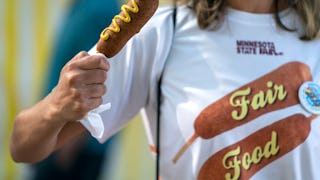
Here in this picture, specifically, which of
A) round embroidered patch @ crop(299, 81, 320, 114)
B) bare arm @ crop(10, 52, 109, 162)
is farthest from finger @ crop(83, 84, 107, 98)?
round embroidered patch @ crop(299, 81, 320, 114)

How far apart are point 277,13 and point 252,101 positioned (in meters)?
0.27

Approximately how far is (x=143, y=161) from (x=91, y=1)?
1038 mm

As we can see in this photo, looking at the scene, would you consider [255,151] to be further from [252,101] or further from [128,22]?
[128,22]

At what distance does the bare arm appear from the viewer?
1.28 metres

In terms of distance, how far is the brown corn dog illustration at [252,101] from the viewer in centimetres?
153

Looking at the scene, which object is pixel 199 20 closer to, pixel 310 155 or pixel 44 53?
pixel 310 155

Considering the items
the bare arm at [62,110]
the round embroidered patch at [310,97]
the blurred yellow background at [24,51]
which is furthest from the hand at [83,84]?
the blurred yellow background at [24,51]

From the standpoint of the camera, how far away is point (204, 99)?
155 cm

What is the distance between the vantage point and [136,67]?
1.58 m

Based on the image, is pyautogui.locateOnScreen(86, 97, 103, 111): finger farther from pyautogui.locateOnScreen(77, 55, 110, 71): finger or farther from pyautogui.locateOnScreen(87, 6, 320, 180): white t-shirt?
pyautogui.locateOnScreen(87, 6, 320, 180): white t-shirt

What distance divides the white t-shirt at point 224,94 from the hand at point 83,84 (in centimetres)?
25

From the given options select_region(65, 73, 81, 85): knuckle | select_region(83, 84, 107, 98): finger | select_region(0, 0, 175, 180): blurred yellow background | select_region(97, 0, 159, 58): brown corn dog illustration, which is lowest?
select_region(0, 0, 175, 180): blurred yellow background

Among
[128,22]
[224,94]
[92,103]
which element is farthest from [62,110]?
[224,94]

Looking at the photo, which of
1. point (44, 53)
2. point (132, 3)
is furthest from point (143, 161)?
point (132, 3)
